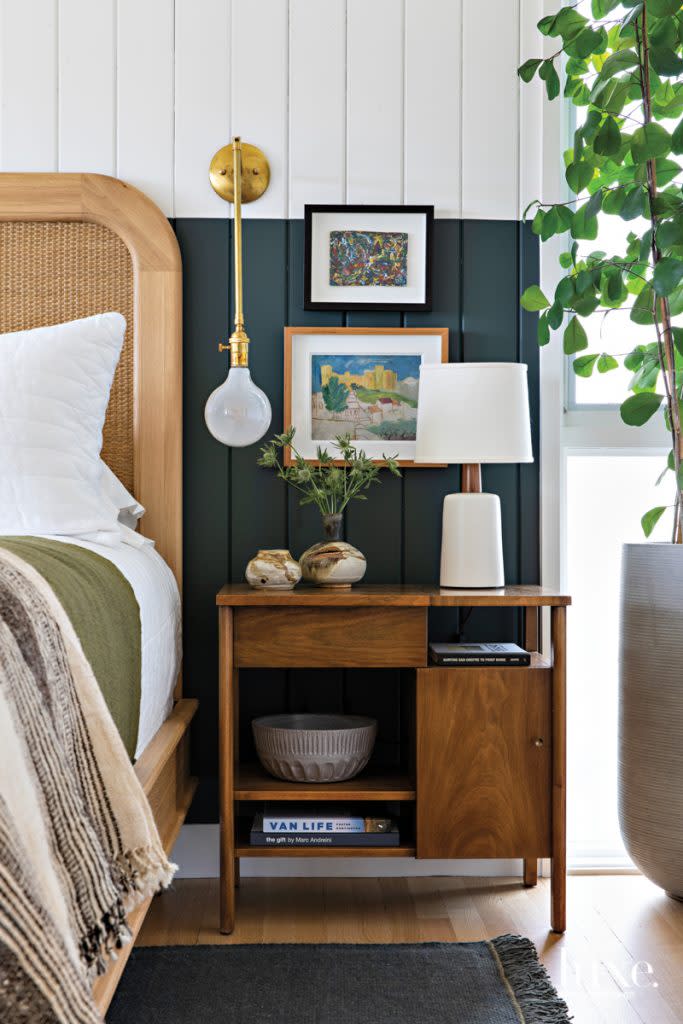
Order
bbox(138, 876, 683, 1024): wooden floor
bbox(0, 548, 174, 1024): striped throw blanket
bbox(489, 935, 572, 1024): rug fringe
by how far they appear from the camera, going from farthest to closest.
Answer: bbox(138, 876, 683, 1024): wooden floor → bbox(489, 935, 572, 1024): rug fringe → bbox(0, 548, 174, 1024): striped throw blanket

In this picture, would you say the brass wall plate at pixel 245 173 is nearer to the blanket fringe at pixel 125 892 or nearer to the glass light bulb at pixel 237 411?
the glass light bulb at pixel 237 411

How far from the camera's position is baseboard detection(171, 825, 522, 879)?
225cm

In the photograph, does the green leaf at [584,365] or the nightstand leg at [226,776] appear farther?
the green leaf at [584,365]

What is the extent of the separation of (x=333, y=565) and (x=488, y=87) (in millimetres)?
1252

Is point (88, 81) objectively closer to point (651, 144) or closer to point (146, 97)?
point (146, 97)

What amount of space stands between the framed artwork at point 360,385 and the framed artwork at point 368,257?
84 millimetres

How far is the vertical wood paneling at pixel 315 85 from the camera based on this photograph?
2.29 m

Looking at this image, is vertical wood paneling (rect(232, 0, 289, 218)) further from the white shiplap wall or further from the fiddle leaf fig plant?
the fiddle leaf fig plant

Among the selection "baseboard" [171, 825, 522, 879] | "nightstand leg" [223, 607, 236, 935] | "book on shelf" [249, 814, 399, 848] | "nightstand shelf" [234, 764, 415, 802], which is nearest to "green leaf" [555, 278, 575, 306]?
"nightstand leg" [223, 607, 236, 935]

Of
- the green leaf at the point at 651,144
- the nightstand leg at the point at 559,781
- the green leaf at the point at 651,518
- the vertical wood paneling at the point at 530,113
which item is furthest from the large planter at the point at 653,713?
the vertical wood paneling at the point at 530,113

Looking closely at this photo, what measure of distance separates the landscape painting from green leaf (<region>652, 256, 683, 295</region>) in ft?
1.99

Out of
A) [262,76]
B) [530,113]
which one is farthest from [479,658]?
[262,76]

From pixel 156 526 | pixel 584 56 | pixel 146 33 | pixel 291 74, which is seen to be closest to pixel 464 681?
pixel 156 526

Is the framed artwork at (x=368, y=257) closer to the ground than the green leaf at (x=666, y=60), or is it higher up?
closer to the ground
